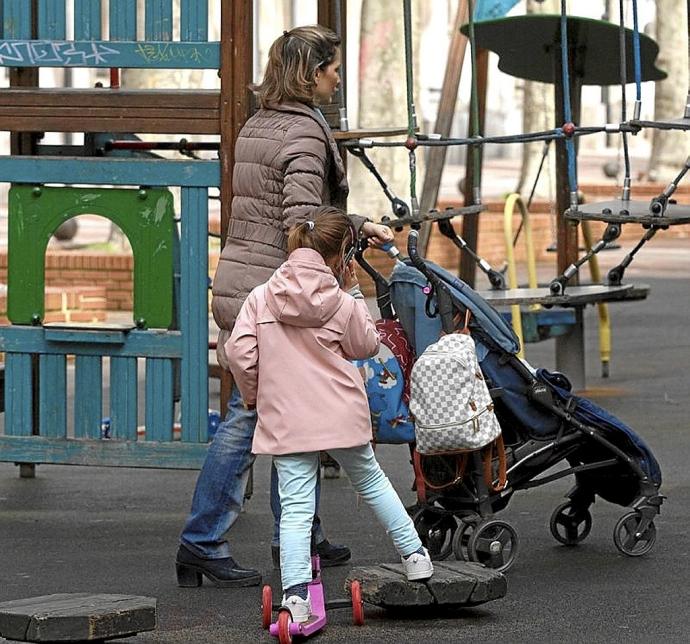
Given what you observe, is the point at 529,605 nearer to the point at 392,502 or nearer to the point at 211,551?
the point at 392,502

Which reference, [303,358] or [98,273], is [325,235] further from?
[98,273]

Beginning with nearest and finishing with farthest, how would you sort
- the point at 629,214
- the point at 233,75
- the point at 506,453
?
1. the point at 506,453
2. the point at 233,75
3. the point at 629,214

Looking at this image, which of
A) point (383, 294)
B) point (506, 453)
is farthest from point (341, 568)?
point (383, 294)

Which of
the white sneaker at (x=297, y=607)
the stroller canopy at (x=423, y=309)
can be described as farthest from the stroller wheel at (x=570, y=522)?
the white sneaker at (x=297, y=607)

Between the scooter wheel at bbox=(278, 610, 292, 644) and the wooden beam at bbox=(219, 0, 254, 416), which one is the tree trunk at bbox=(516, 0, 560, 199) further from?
the scooter wheel at bbox=(278, 610, 292, 644)

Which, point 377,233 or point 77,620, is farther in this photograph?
point 377,233

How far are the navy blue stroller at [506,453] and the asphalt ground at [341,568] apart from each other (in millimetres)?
171

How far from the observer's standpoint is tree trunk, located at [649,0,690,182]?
90.1 ft

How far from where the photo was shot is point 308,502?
5.26 metres

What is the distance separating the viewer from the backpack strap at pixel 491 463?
5.94m

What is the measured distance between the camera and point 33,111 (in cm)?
712

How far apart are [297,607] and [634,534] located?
1574 millimetres

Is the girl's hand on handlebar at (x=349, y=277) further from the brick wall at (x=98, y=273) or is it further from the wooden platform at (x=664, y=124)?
the brick wall at (x=98, y=273)

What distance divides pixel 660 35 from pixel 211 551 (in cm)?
2351
